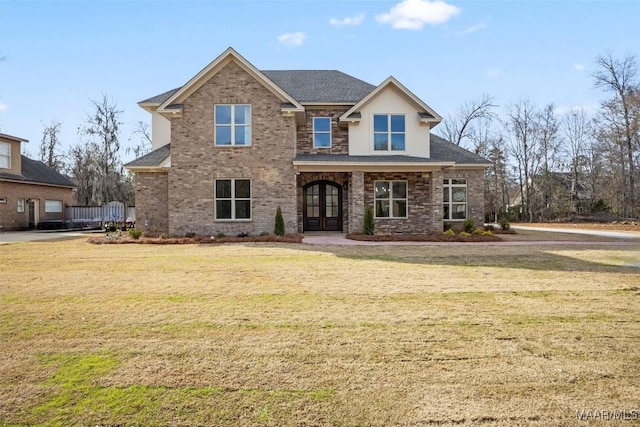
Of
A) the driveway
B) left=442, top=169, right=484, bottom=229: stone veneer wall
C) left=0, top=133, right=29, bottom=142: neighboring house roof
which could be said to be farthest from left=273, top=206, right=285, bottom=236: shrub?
left=0, top=133, right=29, bottom=142: neighboring house roof

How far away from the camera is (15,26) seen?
14055 millimetres

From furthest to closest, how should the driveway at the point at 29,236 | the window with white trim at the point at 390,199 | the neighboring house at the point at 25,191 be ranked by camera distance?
the neighboring house at the point at 25,191, the window with white trim at the point at 390,199, the driveway at the point at 29,236

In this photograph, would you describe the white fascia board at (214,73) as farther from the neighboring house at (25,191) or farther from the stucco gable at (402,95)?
the neighboring house at (25,191)

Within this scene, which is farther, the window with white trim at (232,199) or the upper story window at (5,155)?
the upper story window at (5,155)

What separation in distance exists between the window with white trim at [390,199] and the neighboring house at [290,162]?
5 cm

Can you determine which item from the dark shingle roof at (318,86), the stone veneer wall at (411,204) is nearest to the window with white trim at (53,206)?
the dark shingle roof at (318,86)

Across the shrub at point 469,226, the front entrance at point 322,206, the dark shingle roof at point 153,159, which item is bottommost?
the shrub at point 469,226

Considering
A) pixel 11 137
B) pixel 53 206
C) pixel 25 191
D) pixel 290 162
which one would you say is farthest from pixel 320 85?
pixel 53 206

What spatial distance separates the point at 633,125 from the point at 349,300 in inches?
1407

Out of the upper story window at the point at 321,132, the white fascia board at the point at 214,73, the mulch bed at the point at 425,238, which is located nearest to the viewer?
the mulch bed at the point at 425,238

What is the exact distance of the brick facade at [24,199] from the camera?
26.0 m

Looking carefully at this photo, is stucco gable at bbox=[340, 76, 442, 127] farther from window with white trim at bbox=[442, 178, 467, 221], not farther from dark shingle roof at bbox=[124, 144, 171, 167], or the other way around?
dark shingle roof at bbox=[124, 144, 171, 167]

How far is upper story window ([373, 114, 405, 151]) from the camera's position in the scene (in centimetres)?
1936

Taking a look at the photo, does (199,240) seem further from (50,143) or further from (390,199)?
(50,143)
